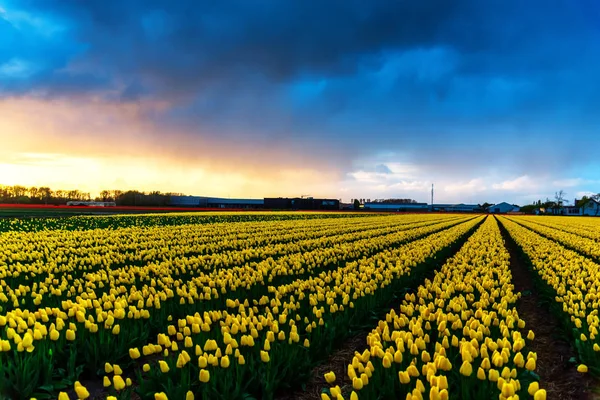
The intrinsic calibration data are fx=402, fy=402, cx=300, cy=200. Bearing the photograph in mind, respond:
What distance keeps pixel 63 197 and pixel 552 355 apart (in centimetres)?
12127

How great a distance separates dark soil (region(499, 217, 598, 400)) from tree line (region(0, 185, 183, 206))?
95.0 meters

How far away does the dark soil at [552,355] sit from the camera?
14.9ft

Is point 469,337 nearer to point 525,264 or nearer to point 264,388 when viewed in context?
point 264,388

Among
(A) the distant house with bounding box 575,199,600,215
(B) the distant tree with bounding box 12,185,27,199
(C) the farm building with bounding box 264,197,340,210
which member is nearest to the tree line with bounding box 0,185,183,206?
(B) the distant tree with bounding box 12,185,27,199

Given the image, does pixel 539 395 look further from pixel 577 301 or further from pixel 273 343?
pixel 577 301

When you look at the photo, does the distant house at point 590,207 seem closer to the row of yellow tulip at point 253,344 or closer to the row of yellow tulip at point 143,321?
the row of yellow tulip at point 143,321

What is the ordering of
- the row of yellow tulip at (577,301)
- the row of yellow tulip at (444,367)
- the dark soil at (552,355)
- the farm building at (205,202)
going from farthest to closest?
the farm building at (205,202) < the row of yellow tulip at (577,301) < the dark soil at (552,355) < the row of yellow tulip at (444,367)

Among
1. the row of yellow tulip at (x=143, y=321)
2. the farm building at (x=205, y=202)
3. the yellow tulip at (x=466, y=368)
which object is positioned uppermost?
the farm building at (x=205, y=202)

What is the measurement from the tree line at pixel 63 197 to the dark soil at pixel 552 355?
9499 cm

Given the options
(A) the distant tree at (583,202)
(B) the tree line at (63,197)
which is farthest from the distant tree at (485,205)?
(B) the tree line at (63,197)

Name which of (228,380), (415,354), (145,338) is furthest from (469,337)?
(145,338)

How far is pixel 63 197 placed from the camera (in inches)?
4213

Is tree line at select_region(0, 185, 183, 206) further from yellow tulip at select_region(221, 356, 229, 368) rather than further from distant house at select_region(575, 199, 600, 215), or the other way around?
distant house at select_region(575, 199, 600, 215)

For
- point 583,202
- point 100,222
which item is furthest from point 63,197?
point 583,202
